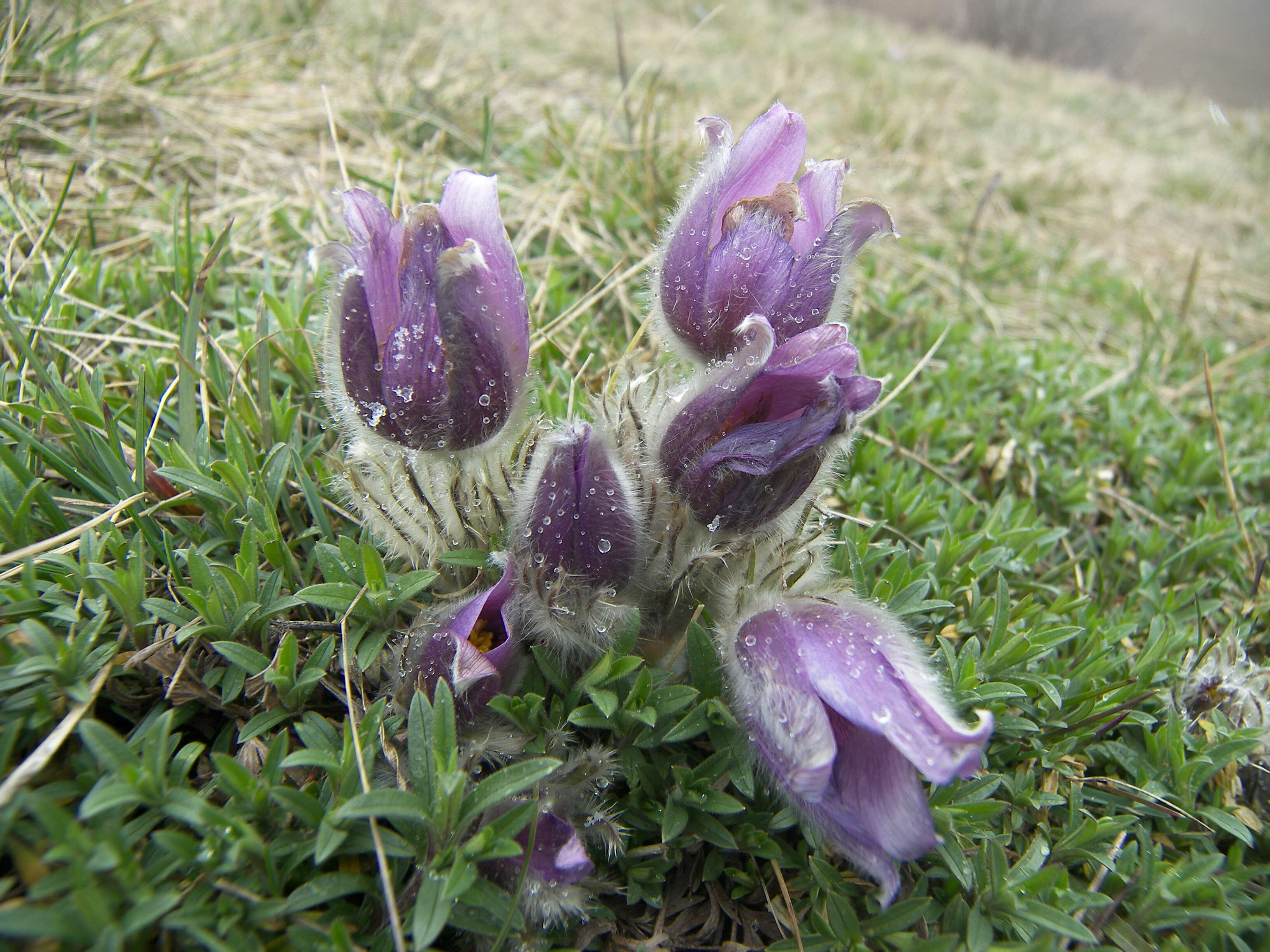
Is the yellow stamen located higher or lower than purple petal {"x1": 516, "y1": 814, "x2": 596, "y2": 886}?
higher

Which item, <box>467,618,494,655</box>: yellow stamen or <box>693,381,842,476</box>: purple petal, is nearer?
<box>693,381,842,476</box>: purple petal

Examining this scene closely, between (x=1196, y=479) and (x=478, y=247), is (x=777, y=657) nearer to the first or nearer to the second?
(x=478, y=247)

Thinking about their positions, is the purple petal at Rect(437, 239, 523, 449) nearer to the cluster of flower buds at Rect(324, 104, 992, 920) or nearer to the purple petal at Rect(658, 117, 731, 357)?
the cluster of flower buds at Rect(324, 104, 992, 920)

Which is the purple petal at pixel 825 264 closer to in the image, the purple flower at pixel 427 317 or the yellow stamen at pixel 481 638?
the purple flower at pixel 427 317

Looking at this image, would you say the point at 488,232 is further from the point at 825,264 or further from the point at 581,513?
the point at 825,264

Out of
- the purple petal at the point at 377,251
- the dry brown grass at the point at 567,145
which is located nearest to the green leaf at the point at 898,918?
the purple petal at the point at 377,251

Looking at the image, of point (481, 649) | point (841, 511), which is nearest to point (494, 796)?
point (481, 649)

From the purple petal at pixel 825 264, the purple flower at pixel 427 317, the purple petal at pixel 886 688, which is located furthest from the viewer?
the purple petal at pixel 825 264

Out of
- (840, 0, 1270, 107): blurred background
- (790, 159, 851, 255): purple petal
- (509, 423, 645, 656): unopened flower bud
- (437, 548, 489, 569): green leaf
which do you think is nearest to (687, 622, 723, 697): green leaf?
(509, 423, 645, 656): unopened flower bud
